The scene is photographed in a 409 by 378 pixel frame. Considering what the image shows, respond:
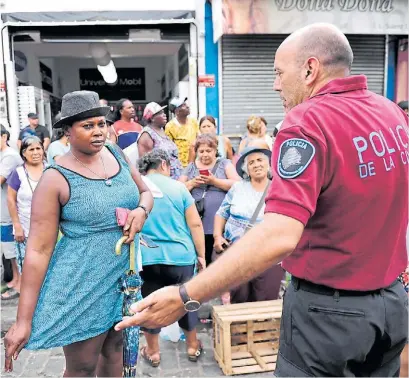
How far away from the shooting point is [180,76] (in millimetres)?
12133

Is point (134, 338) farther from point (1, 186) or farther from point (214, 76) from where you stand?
point (214, 76)

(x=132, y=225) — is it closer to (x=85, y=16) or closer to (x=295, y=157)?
(x=295, y=157)

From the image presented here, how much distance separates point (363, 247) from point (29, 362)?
3268 mm

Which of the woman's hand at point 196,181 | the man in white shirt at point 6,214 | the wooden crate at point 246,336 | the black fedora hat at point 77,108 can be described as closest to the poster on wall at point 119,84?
the man in white shirt at point 6,214

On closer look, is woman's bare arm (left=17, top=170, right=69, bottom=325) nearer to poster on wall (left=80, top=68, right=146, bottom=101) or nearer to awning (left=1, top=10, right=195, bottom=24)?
awning (left=1, top=10, right=195, bottom=24)

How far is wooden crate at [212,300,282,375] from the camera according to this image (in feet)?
12.0

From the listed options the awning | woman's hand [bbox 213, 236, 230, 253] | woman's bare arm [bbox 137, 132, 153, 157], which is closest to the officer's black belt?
woman's hand [bbox 213, 236, 230, 253]

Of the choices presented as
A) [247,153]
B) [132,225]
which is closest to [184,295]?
[132,225]

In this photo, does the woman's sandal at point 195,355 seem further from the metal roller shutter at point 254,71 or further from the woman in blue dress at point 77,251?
the metal roller shutter at point 254,71

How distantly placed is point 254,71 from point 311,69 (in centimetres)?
843

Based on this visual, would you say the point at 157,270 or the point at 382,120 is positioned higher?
the point at 382,120

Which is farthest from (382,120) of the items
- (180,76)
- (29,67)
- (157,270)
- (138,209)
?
(29,67)

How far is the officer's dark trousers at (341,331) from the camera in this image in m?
1.67

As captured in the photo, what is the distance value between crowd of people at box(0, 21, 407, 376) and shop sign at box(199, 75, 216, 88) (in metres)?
4.44
